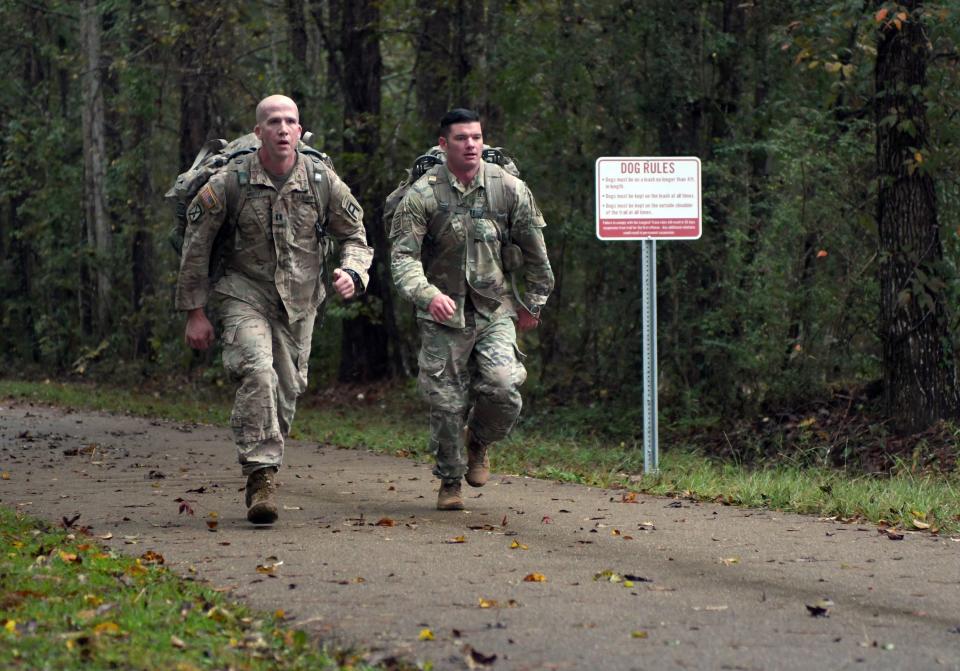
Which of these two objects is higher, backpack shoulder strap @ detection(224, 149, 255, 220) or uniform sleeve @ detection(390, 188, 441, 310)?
backpack shoulder strap @ detection(224, 149, 255, 220)

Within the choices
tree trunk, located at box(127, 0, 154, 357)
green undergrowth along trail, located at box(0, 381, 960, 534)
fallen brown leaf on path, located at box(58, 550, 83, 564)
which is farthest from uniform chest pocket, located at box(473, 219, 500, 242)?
tree trunk, located at box(127, 0, 154, 357)

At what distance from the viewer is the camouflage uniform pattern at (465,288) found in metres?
9.06

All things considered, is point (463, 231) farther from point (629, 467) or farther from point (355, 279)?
point (629, 467)

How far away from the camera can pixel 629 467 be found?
13.0 meters

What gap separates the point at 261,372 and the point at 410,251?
1127mm

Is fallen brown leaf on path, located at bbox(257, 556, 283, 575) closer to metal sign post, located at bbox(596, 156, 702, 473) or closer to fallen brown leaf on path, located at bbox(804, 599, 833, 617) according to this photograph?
fallen brown leaf on path, located at bbox(804, 599, 833, 617)

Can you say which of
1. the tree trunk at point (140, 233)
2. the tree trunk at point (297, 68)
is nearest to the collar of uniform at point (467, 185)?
the tree trunk at point (297, 68)

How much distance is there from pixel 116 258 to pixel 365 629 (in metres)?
26.3

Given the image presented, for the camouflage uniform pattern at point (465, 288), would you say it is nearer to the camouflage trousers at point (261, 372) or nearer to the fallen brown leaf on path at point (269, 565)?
the camouflage trousers at point (261, 372)

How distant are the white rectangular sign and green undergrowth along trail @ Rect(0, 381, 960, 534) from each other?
6.05ft

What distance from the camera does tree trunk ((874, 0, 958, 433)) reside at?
43.7 feet

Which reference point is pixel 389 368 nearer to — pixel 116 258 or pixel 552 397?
pixel 552 397

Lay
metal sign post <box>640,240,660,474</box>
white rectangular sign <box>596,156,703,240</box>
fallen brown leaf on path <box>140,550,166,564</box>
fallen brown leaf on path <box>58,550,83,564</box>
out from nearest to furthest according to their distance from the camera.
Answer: fallen brown leaf on path <box>58,550,83,564</box>
fallen brown leaf on path <box>140,550,166,564</box>
white rectangular sign <box>596,156,703,240</box>
metal sign post <box>640,240,660,474</box>

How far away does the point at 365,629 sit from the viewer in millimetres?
5688
